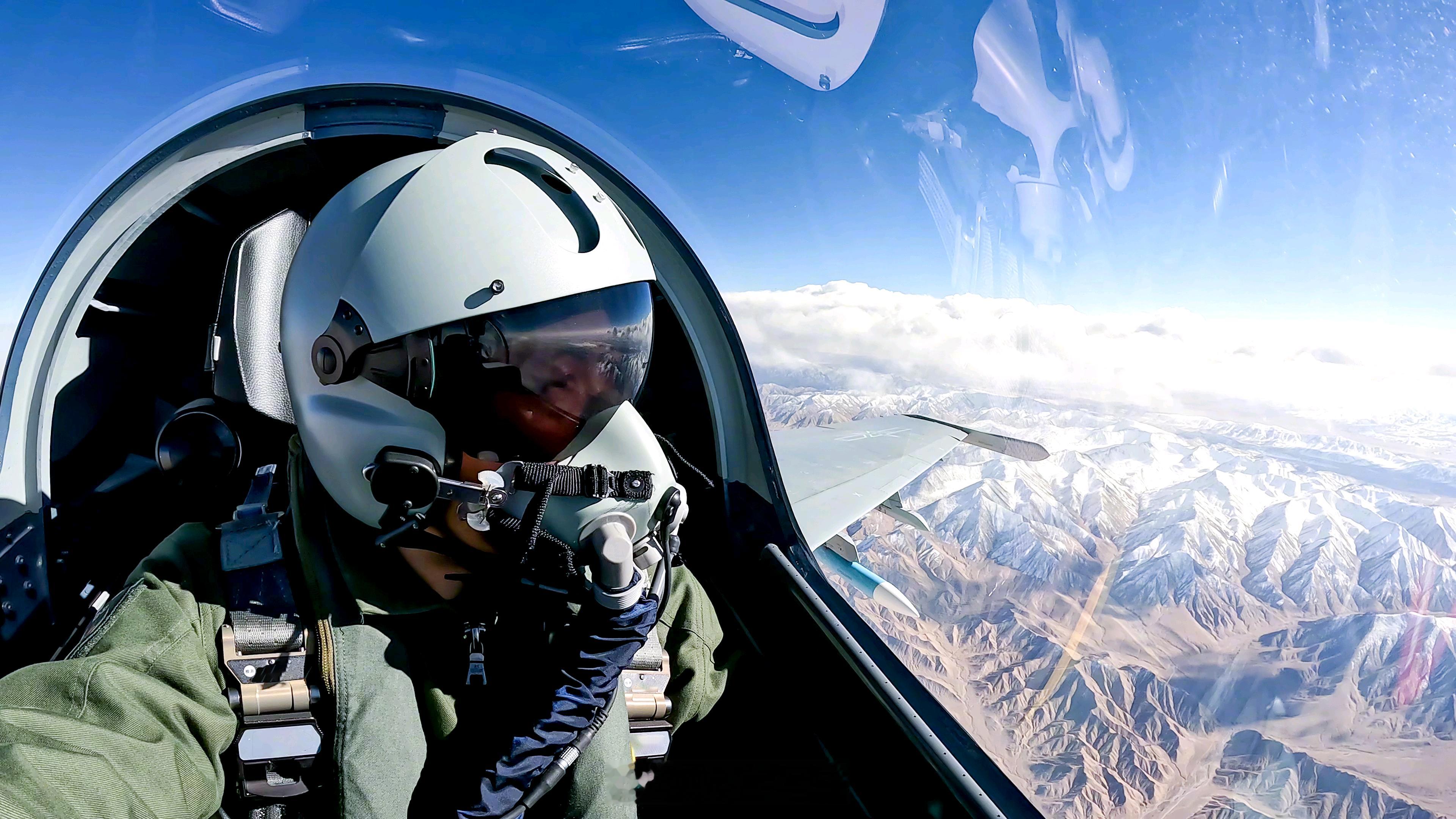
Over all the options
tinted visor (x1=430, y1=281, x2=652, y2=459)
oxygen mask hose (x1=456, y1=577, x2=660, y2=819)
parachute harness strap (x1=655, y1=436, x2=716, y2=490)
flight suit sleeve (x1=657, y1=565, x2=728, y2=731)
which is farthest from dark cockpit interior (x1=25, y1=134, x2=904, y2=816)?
tinted visor (x1=430, y1=281, x2=652, y2=459)

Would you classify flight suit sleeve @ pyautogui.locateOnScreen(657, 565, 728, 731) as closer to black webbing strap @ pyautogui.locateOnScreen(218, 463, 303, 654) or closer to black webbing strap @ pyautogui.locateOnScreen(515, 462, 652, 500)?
black webbing strap @ pyautogui.locateOnScreen(515, 462, 652, 500)

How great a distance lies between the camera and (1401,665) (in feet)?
2.98

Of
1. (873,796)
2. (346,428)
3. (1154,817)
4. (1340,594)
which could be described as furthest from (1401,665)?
(346,428)

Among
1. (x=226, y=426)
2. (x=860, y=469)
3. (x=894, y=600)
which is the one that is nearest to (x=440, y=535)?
(x=226, y=426)

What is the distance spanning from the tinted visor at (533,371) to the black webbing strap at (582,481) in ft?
0.26

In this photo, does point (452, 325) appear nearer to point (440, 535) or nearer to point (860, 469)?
point (440, 535)

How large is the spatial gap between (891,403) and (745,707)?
115 centimetres

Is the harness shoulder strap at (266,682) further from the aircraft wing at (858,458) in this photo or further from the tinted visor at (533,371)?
the aircraft wing at (858,458)

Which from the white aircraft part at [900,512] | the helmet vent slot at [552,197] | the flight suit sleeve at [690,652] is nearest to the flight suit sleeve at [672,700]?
the flight suit sleeve at [690,652]

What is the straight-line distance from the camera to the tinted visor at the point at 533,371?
4.01ft

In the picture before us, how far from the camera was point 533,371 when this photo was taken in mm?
1249

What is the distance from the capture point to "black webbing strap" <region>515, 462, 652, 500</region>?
1.23m

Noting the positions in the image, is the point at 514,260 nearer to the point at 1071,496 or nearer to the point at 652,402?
the point at 652,402

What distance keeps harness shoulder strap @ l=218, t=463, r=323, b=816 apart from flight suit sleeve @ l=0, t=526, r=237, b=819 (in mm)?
28
